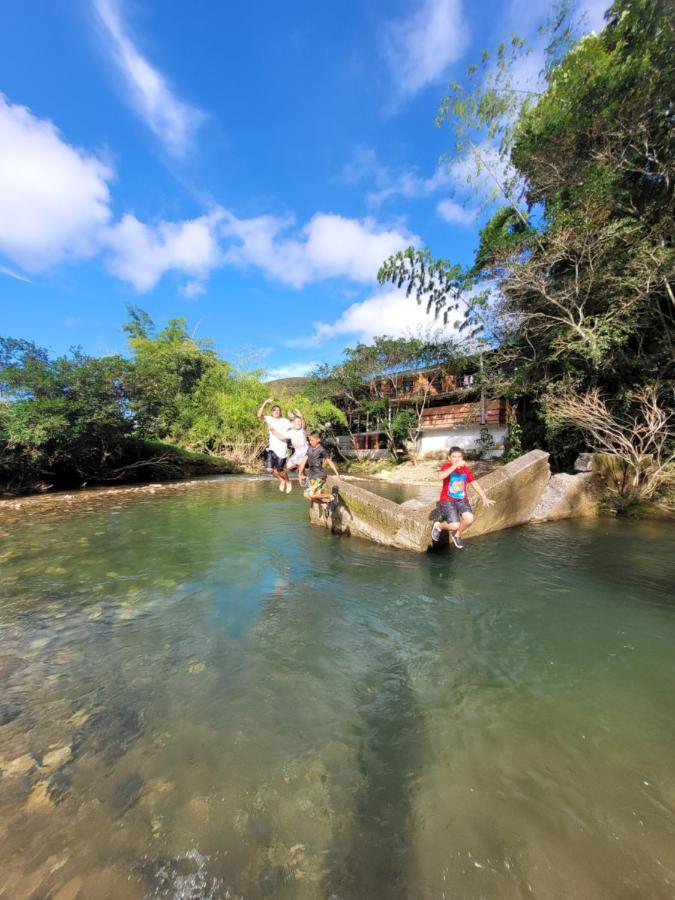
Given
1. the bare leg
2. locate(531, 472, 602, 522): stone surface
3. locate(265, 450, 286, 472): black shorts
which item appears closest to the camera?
the bare leg

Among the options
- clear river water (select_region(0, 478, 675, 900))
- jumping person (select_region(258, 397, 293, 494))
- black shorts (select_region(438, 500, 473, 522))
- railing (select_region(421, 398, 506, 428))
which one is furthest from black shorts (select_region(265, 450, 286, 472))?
railing (select_region(421, 398, 506, 428))

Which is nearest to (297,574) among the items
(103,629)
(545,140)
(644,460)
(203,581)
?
(203,581)

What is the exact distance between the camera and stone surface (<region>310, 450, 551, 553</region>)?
733cm

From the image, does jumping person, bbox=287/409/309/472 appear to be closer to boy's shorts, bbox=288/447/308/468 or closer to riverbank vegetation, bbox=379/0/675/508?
boy's shorts, bbox=288/447/308/468

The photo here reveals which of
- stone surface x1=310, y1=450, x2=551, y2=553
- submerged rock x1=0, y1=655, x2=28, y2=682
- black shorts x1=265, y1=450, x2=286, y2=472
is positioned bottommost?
submerged rock x1=0, y1=655, x2=28, y2=682

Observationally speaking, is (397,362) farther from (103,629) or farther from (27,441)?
(103,629)

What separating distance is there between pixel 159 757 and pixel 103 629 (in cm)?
228

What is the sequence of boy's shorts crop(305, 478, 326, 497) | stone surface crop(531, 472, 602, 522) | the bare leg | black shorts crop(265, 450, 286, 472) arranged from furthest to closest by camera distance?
stone surface crop(531, 472, 602, 522), black shorts crop(265, 450, 286, 472), boy's shorts crop(305, 478, 326, 497), the bare leg

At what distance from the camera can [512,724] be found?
2814 millimetres

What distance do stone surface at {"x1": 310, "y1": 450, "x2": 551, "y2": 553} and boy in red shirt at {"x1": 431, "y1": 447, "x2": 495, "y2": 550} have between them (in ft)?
1.14

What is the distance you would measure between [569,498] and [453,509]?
6.05 metres

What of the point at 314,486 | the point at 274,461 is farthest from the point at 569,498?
the point at 274,461

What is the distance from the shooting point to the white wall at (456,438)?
86.8 feet

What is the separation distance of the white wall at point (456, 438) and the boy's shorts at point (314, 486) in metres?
19.5
